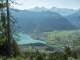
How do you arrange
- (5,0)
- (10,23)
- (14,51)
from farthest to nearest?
1. (14,51)
2. (10,23)
3. (5,0)

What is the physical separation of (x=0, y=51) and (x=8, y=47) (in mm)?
1875

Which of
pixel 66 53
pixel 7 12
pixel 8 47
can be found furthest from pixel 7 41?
pixel 66 53

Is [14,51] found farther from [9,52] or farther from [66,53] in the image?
[66,53]

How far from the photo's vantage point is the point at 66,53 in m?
27.6

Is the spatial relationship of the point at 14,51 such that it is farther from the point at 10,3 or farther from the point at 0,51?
the point at 10,3

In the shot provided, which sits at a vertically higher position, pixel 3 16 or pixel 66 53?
pixel 3 16

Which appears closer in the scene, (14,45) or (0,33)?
(0,33)

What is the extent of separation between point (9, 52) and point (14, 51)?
462 cm

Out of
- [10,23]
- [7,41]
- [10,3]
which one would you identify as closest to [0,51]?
[7,41]

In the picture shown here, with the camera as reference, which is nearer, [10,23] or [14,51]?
[10,23]

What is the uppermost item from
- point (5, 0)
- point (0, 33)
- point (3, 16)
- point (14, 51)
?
point (5, 0)

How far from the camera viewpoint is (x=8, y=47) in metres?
26.8

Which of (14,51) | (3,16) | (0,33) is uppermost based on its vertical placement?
(3,16)

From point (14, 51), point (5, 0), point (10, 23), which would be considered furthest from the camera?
point (14, 51)
